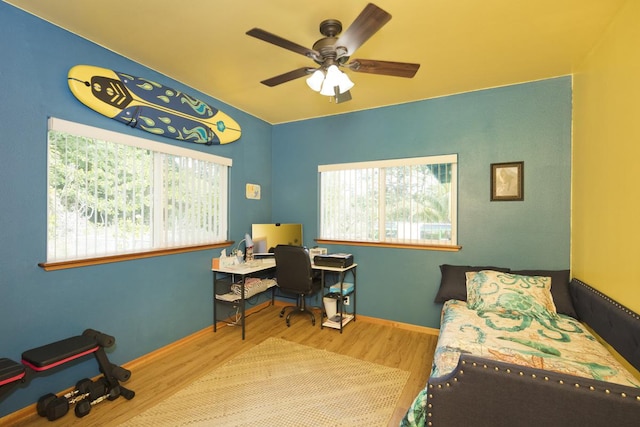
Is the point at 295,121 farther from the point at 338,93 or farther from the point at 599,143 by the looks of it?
the point at 599,143

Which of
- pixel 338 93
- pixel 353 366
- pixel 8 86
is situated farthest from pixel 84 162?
pixel 353 366

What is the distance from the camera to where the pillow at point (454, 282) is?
2790 millimetres

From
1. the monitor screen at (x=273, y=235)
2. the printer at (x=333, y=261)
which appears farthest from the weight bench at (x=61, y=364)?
the printer at (x=333, y=261)

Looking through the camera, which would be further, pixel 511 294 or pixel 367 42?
pixel 511 294

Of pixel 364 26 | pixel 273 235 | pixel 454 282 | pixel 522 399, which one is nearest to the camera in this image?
pixel 522 399

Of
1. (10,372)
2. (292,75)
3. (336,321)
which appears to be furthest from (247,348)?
(292,75)

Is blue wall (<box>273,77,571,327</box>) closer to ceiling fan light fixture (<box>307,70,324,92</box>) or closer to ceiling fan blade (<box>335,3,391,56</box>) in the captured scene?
ceiling fan light fixture (<box>307,70,324,92</box>)

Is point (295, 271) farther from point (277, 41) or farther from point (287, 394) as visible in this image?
point (277, 41)

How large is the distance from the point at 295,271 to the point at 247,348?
0.93m

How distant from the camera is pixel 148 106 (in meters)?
2.61

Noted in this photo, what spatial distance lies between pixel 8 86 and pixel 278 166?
9.23 feet

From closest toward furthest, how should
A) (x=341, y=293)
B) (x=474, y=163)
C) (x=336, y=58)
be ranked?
(x=336, y=58) → (x=474, y=163) → (x=341, y=293)

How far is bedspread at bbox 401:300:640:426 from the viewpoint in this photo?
1526 mm

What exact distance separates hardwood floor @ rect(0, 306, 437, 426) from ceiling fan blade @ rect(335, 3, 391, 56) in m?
2.40
